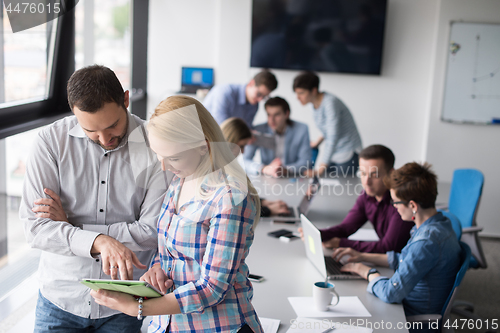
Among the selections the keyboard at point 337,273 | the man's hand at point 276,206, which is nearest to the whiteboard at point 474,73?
the man's hand at point 276,206

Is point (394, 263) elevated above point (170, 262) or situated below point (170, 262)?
below

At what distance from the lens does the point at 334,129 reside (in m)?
4.04

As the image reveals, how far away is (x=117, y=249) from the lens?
135 centimetres

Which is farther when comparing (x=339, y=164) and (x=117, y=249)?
(x=339, y=164)

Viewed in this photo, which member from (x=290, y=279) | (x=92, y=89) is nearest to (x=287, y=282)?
(x=290, y=279)

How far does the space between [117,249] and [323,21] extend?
4.39 metres

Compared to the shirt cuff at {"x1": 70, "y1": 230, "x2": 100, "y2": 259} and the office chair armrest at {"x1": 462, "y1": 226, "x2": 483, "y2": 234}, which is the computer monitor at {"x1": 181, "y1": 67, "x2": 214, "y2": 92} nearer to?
the office chair armrest at {"x1": 462, "y1": 226, "x2": 483, "y2": 234}

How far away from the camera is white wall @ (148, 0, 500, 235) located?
491cm

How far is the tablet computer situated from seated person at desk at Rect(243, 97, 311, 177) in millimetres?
2766

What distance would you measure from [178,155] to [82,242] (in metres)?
0.46

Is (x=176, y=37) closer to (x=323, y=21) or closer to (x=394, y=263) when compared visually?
(x=323, y=21)

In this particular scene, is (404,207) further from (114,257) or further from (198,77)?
(198,77)

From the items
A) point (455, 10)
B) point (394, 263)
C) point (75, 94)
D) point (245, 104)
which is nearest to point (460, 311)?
point (394, 263)

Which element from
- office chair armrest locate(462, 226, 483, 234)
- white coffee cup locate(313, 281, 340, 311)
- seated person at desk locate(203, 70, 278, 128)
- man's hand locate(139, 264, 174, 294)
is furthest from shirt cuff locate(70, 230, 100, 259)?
office chair armrest locate(462, 226, 483, 234)
